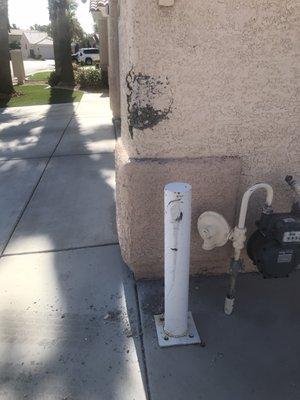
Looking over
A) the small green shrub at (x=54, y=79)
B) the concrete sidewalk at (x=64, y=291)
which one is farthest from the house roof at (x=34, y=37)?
the concrete sidewalk at (x=64, y=291)

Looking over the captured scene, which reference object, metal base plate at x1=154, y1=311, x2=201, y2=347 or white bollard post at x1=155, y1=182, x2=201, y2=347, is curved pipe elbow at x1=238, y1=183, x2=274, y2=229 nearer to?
white bollard post at x1=155, y1=182, x2=201, y2=347

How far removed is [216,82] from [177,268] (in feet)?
3.84

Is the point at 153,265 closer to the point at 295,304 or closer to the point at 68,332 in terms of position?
the point at 68,332

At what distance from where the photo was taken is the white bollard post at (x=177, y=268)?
190 centimetres

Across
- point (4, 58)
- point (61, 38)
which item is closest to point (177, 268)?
point (4, 58)

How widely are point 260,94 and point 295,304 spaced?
4.68 feet

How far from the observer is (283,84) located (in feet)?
7.68

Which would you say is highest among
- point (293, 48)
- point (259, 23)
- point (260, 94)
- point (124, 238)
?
point (259, 23)

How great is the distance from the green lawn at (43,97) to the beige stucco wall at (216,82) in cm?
998

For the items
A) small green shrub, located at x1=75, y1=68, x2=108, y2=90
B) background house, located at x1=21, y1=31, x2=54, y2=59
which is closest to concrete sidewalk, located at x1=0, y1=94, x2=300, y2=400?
small green shrub, located at x1=75, y1=68, x2=108, y2=90

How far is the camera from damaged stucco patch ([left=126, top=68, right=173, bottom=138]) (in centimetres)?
226

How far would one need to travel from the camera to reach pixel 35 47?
73125 mm

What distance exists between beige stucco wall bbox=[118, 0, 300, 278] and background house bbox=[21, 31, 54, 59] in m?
75.5

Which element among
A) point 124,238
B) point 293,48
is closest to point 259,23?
point 293,48
